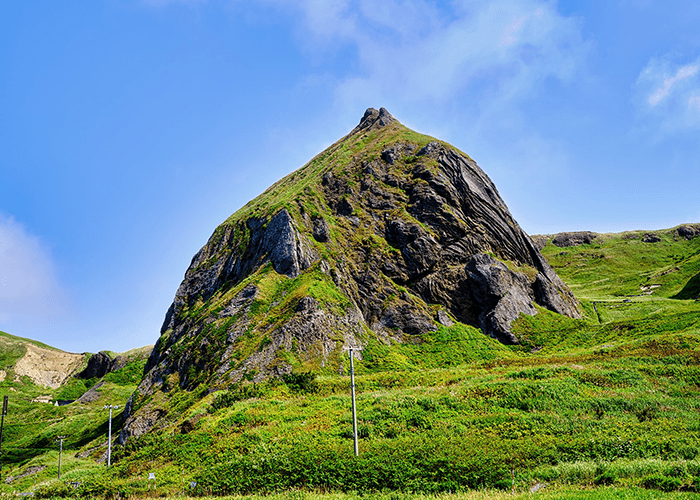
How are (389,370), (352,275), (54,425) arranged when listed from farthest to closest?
(54,425)
(352,275)
(389,370)

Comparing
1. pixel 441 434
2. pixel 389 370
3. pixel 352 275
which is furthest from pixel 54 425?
pixel 441 434

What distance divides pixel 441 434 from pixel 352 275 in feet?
126

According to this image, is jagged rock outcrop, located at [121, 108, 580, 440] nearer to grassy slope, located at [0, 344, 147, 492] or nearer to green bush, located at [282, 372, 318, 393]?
green bush, located at [282, 372, 318, 393]

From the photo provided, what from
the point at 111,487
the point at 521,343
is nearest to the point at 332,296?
the point at 521,343

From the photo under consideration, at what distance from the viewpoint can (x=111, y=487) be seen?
23562 millimetres

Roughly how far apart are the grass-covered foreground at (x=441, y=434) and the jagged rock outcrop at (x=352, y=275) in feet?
15.1

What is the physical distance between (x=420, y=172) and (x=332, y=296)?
123 ft

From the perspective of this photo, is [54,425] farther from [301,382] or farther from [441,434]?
[441,434]

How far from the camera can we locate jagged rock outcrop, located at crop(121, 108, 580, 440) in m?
45.6

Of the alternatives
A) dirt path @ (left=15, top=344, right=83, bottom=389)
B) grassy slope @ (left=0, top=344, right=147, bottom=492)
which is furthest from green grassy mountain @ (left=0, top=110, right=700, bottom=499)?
dirt path @ (left=15, top=344, right=83, bottom=389)

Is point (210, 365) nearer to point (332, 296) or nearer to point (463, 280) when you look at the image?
point (332, 296)

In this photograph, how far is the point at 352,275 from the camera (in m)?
61.5

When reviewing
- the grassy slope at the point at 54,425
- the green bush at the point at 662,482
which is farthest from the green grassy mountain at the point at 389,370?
the grassy slope at the point at 54,425

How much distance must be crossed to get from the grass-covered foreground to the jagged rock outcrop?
4594mm
